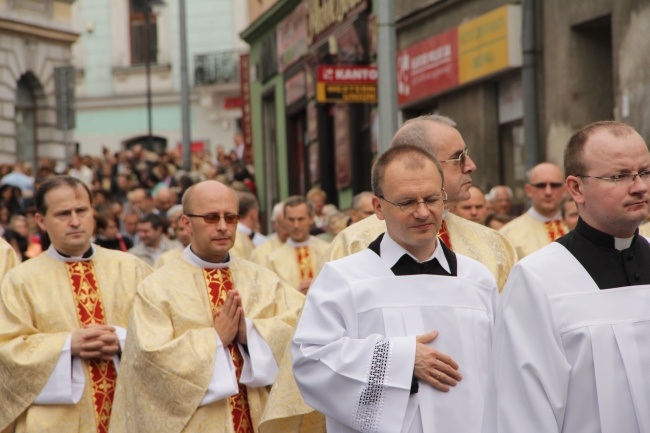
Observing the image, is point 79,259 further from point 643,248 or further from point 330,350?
point 643,248

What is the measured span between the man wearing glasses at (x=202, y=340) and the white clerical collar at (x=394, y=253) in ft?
5.87

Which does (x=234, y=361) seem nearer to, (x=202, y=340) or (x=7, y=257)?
Result: (x=202, y=340)

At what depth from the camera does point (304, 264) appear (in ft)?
45.6

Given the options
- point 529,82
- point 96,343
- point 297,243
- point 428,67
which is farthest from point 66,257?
point 428,67

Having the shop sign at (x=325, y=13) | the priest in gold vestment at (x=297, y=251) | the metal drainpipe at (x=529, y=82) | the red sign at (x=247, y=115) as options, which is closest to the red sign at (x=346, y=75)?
the metal drainpipe at (x=529, y=82)

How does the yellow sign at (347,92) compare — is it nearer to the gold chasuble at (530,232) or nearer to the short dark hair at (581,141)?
the gold chasuble at (530,232)

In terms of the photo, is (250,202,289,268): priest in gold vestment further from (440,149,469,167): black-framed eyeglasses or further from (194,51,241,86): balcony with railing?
(194,51,241,86): balcony with railing

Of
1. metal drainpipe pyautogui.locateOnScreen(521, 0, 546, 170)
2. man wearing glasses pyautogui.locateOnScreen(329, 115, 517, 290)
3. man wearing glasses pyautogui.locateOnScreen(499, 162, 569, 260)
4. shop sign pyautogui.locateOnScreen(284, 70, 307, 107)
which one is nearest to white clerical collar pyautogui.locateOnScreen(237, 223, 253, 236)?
man wearing glasses pyautogui.locateOnScreen(499, 162, 569, 260)

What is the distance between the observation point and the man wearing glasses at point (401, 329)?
5770 millimetres

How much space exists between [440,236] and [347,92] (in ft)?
33.7

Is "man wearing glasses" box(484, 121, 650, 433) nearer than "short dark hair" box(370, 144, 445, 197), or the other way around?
"man wearing glasses" box(484, 121, 650, 433)

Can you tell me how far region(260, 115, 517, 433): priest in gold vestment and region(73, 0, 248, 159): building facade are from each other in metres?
44.9

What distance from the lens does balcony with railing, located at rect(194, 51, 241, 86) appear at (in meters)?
51.9

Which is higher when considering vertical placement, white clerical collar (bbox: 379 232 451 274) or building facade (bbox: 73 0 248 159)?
building facade (bbox: 73 0 248 159)
